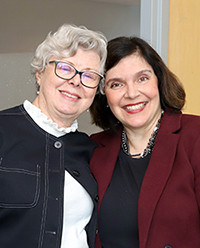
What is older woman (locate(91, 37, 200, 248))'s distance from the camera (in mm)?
1457

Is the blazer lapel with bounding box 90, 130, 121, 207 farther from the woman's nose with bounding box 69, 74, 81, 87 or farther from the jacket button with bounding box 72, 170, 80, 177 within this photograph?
the woman's nose with bounding box 69, 74, 81, 87

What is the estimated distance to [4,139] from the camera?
153cm

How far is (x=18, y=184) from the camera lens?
1.45m

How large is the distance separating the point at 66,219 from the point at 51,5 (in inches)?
132

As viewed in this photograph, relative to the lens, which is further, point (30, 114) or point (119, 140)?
point (119, 140)

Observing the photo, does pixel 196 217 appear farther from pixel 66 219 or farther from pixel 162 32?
pixel 162 32

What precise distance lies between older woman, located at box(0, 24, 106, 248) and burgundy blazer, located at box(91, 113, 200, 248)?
0.56 ft

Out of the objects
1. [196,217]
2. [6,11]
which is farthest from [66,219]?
[6,11]

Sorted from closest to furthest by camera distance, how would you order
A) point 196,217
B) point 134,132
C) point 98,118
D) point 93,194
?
point 196,217 < point 93,194 < point 134,132 < point 98,118

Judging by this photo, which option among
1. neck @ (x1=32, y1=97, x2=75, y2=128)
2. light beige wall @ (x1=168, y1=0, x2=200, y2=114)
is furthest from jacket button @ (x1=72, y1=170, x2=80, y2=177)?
light beige wall @ (x1=168, y1=0, x2=200, y2=114)

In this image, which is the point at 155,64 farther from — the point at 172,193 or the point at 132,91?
the point at 172,193

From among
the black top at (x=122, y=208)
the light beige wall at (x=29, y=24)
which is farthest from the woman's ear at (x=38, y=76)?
the light beige wall at (x=29, y=24)

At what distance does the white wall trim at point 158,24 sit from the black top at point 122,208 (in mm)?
936

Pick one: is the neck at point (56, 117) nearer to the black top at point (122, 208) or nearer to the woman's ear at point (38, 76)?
the woman's ear at point (38, 76)
